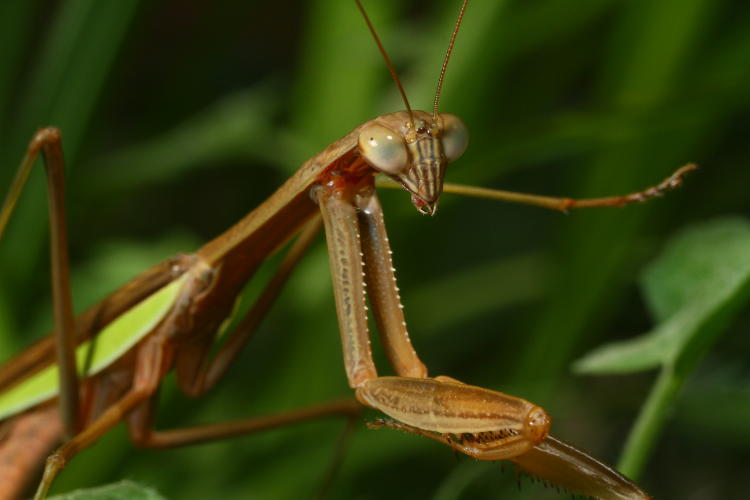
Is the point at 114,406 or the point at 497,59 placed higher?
the point at 497,59

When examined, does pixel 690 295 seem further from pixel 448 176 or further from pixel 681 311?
pixel 448 176

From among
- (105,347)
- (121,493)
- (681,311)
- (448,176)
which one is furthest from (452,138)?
(448,176)

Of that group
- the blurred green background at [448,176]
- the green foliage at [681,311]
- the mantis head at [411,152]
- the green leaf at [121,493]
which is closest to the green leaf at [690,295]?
the green foliage at [681,311]

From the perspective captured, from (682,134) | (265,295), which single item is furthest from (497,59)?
(265,295)

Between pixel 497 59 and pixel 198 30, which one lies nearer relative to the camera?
pixel 497 59

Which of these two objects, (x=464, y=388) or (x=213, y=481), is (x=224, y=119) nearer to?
(x=213, y=481)

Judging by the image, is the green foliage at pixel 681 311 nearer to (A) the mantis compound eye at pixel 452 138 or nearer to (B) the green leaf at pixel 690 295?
(B) the green leaf at pixel 690 295

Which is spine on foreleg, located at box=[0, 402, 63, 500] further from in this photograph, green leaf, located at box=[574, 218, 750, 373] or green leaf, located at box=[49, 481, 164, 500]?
green leaf, located at box=[574, 218, 750, 373]
